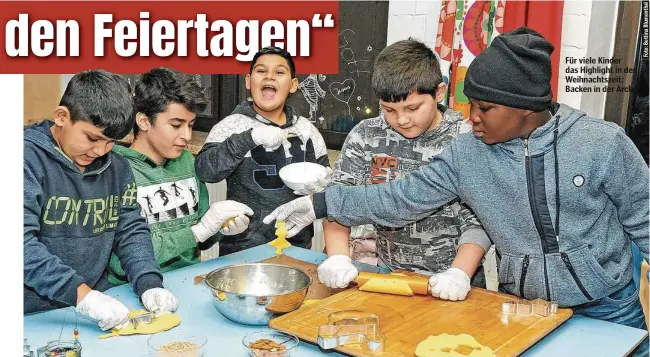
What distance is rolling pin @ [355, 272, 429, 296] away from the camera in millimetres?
1506

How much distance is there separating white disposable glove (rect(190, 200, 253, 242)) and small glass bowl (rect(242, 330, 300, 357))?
66 centimetres

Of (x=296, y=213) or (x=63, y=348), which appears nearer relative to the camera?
(x=63, y=348)

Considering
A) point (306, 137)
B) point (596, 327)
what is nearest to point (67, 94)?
point (306, 137)

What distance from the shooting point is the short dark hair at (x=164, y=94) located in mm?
1965

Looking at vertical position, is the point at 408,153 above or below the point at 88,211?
above

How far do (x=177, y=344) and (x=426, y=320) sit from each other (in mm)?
526

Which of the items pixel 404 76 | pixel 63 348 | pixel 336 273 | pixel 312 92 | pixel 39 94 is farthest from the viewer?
pixel 39 94

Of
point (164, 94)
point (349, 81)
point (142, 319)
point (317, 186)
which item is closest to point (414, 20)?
point (349, 81)

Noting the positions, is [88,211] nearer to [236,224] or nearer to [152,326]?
[152,326]

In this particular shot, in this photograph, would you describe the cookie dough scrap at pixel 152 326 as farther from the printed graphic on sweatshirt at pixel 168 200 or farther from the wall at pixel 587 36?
the wall at pixel 587 36

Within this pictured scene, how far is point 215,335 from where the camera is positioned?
1354mm

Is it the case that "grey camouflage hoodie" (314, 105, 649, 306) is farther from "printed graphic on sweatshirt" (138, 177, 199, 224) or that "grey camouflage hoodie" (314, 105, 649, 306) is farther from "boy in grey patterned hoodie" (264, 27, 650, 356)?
"printed graphic on sweatshirt" (138, 177, 199, 224)

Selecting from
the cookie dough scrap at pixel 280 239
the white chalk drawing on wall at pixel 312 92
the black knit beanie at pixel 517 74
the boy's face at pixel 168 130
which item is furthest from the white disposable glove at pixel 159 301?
the white chalk drawing on wall at pixel 312 92

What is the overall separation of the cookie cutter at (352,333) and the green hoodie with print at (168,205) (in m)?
0.73
